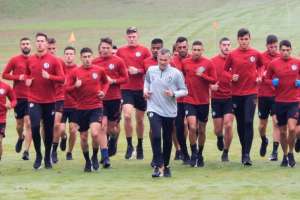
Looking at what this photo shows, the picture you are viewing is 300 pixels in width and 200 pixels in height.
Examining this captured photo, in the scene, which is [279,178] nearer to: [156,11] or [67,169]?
[67,169]

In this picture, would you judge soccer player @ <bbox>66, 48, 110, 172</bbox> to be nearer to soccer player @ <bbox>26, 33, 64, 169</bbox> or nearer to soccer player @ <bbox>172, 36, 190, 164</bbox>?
soccer player @ <bbox>26, 33, 64, 169</bbox>

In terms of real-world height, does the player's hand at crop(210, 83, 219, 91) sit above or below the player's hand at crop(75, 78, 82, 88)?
below

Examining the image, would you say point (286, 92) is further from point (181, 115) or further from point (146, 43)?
point (146, 43)

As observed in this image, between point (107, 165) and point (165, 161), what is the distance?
64.7 inches

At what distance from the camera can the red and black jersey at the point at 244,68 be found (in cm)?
1748

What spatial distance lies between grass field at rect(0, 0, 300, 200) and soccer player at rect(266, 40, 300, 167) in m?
0.50

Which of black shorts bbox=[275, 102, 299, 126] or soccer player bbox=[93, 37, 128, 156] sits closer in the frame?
black shorts bbox=[275, 102, 299, 126]

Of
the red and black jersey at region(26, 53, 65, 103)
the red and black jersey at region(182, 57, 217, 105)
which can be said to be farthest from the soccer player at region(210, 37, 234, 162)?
the red and black jersey at region(26, 53, 65, 103)

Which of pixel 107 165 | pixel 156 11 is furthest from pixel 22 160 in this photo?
pixel 156 11

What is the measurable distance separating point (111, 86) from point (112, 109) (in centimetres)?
46

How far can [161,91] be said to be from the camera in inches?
624

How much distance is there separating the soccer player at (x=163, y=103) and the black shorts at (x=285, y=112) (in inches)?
85.2

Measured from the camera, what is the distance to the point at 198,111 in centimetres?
1769

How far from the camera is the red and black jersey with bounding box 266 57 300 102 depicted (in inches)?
669
